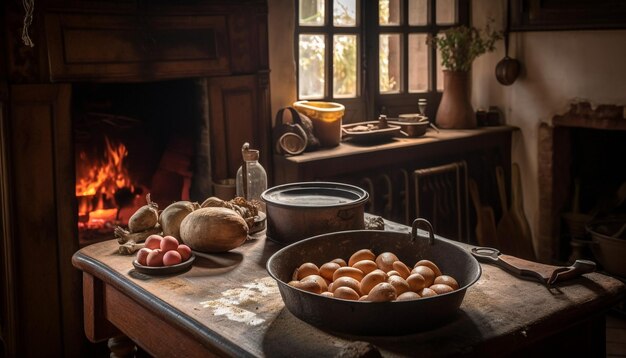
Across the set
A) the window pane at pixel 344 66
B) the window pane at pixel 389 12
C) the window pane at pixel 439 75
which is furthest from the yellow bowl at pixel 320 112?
the window pane at pixel 439 75

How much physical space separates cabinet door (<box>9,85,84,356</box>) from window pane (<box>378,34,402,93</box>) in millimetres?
2191

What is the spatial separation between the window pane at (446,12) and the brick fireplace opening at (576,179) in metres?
0.96

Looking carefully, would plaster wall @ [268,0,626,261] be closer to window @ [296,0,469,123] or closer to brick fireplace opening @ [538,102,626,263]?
brick fireplace opening @ [538,102,626,263]

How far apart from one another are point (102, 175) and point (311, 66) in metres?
1.42

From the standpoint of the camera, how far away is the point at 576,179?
489cm

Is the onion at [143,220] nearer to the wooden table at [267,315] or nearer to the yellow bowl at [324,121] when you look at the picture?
the wooden table at [267,315]

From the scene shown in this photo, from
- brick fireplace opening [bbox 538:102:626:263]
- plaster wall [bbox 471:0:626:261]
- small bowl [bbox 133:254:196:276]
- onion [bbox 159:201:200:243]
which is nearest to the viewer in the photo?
small bowl [bbox 133:254:196:276]

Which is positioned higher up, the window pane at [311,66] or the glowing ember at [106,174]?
the window pane at [311,66]

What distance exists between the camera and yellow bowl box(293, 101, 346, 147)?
420cm

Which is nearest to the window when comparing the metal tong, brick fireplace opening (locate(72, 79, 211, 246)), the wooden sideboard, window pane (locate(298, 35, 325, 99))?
window pane (locate(298, 35, 325, 99))

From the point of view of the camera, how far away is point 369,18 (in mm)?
4668

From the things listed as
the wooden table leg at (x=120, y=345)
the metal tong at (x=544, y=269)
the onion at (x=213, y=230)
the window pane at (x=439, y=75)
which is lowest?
the wooden table leg at (x=120, y=345)

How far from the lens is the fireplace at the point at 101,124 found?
328 cm

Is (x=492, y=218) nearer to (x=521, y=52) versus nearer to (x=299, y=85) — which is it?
(x=521, y=52)
